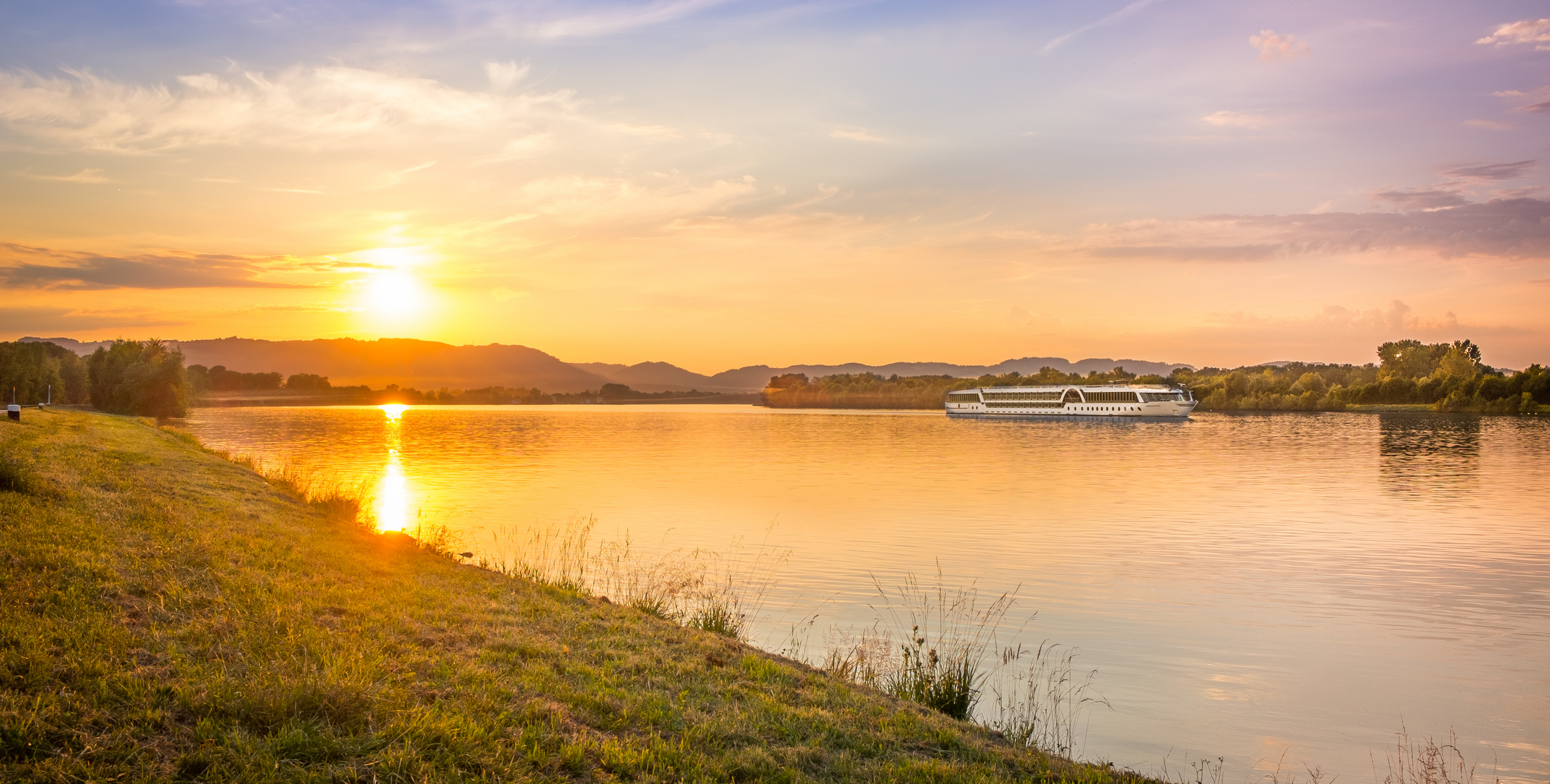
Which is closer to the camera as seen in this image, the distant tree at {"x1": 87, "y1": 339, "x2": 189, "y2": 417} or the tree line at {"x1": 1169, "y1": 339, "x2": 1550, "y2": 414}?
the distant tree at {"x1": 87, "y1": 339, "x2": 189, "y2": 417}

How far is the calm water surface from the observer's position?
11.6 meters

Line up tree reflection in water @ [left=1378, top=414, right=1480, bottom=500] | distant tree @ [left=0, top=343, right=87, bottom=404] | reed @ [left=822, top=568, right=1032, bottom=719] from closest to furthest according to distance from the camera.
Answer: reed @ [left=822, top=568, right=1032, bottom=719] → tree reflection in water @ [left=1378, top=414, right=1480, bottom=500] → distant tree @ [left=0, top=343, right=87, bottom=404]

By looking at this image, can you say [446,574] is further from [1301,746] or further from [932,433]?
[932,433]

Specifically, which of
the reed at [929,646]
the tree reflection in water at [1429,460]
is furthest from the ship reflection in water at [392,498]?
the tree reflection in water at [1429,460]

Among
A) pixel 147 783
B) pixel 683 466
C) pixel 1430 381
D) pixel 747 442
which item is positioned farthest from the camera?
pixel 1430 381

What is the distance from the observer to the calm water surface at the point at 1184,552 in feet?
38.0

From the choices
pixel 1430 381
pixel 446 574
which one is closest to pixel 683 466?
pixel 446 574

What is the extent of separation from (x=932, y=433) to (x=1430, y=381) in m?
120

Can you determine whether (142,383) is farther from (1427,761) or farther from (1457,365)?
(1457,365)

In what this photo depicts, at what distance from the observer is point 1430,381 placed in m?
157

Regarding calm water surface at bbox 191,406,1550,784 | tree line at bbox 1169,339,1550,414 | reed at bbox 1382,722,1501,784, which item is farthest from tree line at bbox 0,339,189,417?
tree line at bbox 1169,339,1550,414

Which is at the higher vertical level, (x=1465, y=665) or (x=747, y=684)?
(x=747, y=684)

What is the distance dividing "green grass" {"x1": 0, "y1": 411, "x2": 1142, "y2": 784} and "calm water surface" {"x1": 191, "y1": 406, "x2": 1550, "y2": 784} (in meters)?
3.23

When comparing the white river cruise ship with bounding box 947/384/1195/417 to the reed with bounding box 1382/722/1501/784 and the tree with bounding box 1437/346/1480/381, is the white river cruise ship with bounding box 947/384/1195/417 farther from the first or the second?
the reed with bounding box 1382/722/1501/784
